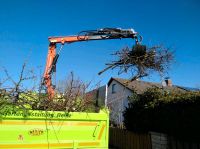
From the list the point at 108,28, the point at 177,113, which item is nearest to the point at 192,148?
the point at 177,113

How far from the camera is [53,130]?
16.6ft

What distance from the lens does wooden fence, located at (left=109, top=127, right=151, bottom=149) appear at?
13.5 meters

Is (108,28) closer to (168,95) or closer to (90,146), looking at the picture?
(168,95)

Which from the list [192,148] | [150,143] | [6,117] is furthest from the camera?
[150,143]

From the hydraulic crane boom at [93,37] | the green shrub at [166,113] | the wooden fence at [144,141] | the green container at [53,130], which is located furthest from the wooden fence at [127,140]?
the green container at [53,130]

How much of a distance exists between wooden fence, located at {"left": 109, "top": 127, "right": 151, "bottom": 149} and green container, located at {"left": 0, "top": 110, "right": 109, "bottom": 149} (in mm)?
7992

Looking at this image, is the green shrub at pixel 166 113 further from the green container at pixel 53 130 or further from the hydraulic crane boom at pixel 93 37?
the green container at pixel 53 130

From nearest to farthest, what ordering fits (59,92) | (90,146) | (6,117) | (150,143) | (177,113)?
(6,117)
(90,146)
(59,92)
(177,113)
(150,143)

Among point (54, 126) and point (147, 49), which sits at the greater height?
point (147, 49)

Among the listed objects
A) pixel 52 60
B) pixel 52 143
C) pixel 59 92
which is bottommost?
pixel 52 143

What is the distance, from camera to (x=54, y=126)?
5.09 m

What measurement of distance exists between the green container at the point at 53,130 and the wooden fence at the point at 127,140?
799 cm

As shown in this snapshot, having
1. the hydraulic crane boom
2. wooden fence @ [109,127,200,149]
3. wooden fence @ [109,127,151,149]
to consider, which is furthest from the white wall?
the hydraulic crane boom

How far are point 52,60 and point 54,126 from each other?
18.2 feet
